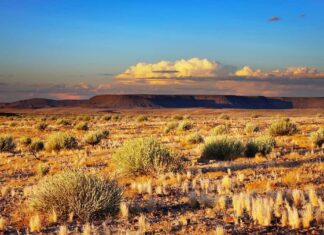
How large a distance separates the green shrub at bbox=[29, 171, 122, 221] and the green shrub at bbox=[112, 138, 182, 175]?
14.8 ft

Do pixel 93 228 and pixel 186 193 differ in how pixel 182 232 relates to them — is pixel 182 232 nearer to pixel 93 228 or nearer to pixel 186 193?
pixel 93 228

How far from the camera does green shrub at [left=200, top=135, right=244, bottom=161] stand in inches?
713

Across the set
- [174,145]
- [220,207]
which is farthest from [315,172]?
[174,145]

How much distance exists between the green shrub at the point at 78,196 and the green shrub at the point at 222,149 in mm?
8816

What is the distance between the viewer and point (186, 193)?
1111 centimetres

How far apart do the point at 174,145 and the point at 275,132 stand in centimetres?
823

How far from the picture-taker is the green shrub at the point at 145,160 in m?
14.5

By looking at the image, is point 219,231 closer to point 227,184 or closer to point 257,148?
point 227,184

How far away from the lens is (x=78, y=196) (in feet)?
30.8

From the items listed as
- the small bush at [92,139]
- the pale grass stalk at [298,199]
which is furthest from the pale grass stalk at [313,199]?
the small bush at [92,139]

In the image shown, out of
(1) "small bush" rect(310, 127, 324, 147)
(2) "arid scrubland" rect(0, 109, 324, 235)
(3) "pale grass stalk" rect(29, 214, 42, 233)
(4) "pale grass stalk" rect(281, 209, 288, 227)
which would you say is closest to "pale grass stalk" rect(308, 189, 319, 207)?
(2) "arid scrubland" rect(0, 109, 324, 235)

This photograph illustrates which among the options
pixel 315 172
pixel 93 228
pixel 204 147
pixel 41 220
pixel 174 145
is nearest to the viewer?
pixel 93 228

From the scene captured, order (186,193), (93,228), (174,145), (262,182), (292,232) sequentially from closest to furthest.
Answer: (292,232), (93,228), (186,193), (262,182), (174,145)

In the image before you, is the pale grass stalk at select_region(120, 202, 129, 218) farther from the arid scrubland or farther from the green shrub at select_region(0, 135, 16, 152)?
the green shrub at select_region(0, 135, 16, 152)
